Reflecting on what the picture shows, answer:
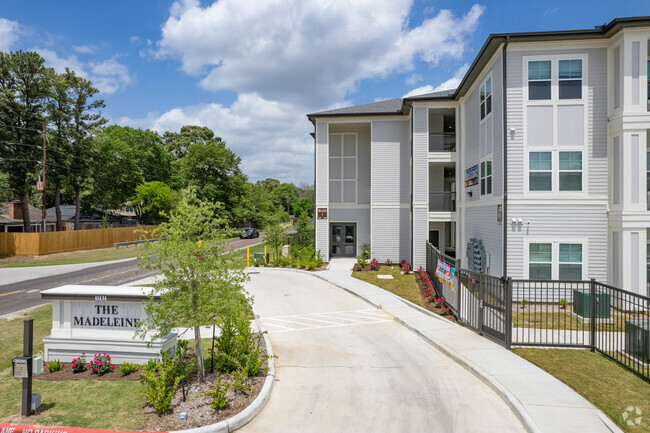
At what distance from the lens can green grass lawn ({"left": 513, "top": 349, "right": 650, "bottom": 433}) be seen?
20.9ft

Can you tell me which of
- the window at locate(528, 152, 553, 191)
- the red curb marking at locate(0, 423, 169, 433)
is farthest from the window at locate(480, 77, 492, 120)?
the red curb marking at locate(0, 423, 169, 433)

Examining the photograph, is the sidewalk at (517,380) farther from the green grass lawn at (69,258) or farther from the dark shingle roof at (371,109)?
the green grass lawn at (69,258)

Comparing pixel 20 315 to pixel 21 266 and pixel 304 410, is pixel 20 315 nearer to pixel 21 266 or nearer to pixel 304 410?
pixel 304 410

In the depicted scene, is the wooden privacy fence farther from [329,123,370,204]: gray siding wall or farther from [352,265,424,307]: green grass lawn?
[352,265,424,307]: green grass lawn

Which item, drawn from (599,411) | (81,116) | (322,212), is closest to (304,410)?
(599,411)

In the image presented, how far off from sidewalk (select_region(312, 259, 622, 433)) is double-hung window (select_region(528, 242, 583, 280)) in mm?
5451

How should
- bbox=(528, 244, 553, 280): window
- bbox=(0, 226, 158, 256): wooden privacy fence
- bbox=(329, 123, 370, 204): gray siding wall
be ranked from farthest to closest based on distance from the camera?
1. bbox=(0, 226, 158, 256): wooden privacy fence
2. bbox=(329, 123, 370, 204): gray siding wall
3. bbox=(528, 244, 553, 280): window

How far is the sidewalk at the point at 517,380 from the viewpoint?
5922 millimetres

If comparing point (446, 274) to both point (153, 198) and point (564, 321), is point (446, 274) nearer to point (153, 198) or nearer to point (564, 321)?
point (564, 321)

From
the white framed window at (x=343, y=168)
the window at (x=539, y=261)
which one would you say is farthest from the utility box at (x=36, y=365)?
the white framed window at (x=343, y=168)

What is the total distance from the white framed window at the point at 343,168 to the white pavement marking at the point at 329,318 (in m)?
14.3

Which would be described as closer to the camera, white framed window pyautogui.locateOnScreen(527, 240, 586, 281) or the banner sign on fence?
the banner sign on fence

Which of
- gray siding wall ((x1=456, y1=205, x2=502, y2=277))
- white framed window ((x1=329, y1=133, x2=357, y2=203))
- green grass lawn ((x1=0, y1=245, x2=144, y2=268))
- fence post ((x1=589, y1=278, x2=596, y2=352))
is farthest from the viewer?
green grass lawn ((x1=0, y1=245, x2=144, y2=268))

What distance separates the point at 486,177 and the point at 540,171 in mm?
2788
